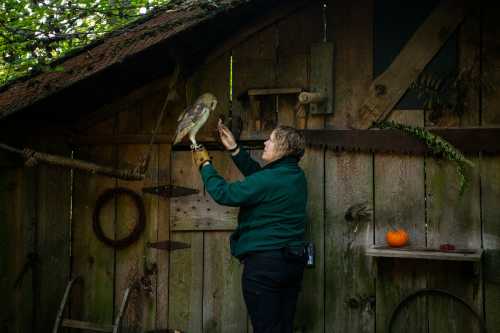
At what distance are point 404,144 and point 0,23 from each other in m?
2.99

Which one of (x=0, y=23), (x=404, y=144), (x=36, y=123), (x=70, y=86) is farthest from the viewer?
(x=36, y=123)

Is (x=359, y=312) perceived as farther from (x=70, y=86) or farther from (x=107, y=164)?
(x=70, y=86)

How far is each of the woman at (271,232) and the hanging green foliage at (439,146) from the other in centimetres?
92

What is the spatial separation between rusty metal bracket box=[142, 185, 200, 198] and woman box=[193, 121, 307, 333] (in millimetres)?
977

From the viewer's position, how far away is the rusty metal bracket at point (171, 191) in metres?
4.67

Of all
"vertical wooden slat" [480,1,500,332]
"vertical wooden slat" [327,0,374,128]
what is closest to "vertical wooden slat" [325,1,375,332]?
"vertical wooden slat" [327,0,374,128]

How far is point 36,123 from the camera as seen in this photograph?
4625mm

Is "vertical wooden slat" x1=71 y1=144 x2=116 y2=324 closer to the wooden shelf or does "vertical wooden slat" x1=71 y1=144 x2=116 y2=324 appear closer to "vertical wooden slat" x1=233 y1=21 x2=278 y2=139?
"vertical wooden slat" x1=233 y1=21 x2=278 y2=139

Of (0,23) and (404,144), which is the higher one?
(0,23)

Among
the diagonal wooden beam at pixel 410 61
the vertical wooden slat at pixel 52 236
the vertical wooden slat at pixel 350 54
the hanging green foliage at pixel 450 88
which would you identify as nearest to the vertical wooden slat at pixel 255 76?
the vertical wooden slat at pixel 350 54

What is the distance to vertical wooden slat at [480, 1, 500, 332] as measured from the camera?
4039 mm

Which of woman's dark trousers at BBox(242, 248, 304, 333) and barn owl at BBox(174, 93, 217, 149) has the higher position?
barn owl at BBox(174, 93, 217, 149)

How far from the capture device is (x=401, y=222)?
14.0 ft

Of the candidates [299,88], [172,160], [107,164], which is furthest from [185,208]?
[299,88]
